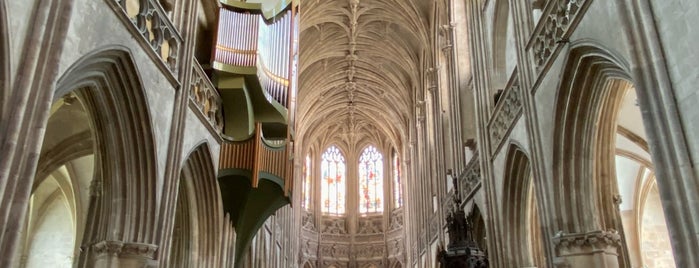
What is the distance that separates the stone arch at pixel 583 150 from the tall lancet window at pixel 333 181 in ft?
84.3

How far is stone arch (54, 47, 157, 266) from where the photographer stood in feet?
25.2

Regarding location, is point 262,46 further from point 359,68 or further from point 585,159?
point 359,68

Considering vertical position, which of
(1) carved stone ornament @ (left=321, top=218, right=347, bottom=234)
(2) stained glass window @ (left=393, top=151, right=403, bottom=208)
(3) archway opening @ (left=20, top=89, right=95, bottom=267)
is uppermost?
(2) stained glass window @ (left=393, top=151, right=403, bottom=208)

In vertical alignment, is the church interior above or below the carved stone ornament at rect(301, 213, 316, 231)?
below

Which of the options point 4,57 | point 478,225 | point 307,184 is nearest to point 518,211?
point 478,225

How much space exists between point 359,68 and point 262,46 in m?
16.4

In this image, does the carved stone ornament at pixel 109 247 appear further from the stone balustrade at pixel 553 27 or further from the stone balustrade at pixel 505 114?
the stone balustrade at pixel 505 114

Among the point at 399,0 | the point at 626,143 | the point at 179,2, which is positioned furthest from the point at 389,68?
the point at 179,2

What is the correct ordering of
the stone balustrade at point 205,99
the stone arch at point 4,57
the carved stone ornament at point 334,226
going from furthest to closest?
the carved stone ornament at point 334,226 < the stone balustrade at point 205,99 < the stone arch at point 4,57

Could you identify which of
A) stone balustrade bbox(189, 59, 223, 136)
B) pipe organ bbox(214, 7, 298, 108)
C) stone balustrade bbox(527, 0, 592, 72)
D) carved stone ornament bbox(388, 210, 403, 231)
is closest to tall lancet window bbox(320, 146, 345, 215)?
carved stone ornament bbox(388, 210, 403, 231)

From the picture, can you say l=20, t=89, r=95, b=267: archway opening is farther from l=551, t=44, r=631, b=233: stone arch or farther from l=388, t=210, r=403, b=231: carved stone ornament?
l=388, t=210, r=403, b=231: carved stone ornament

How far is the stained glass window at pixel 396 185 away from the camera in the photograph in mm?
32875

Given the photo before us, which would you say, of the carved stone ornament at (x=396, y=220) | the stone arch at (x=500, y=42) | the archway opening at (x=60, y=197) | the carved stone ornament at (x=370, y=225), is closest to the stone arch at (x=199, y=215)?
the archway opening at (x=60, y=197)

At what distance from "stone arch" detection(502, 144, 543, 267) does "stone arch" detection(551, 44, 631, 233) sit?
7.78 feet
